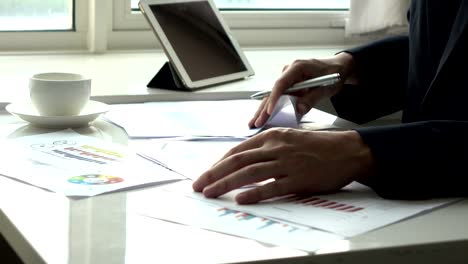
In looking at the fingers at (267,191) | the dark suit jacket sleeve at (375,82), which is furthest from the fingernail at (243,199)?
the dark suit jacket sleeve at (375,82)

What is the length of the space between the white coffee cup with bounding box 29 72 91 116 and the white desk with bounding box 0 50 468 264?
334 mm

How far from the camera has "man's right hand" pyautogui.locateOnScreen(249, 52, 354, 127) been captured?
1487 mm

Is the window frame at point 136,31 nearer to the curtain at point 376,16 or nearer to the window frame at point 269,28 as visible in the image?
the window frame at point 269,28

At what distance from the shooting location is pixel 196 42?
1817 millimetres

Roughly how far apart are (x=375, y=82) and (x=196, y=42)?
1.28 ft

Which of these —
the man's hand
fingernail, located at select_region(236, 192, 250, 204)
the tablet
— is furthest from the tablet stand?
fingernail, located at select_region(236, 192, 250, 204)

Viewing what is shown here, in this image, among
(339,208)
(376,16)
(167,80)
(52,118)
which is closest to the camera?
(339,208)

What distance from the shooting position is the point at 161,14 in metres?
1.79

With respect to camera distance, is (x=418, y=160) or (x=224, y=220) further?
(x=418, y=160)

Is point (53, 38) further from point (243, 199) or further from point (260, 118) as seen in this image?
point (243, 199)

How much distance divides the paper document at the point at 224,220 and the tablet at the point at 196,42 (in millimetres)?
705

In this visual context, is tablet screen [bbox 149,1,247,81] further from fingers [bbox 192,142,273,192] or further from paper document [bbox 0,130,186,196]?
fingers [bbox 192,142,273,192]

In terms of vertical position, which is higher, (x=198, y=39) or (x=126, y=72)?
(x=198, y=39)

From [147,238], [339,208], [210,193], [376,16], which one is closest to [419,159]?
[339,208]
